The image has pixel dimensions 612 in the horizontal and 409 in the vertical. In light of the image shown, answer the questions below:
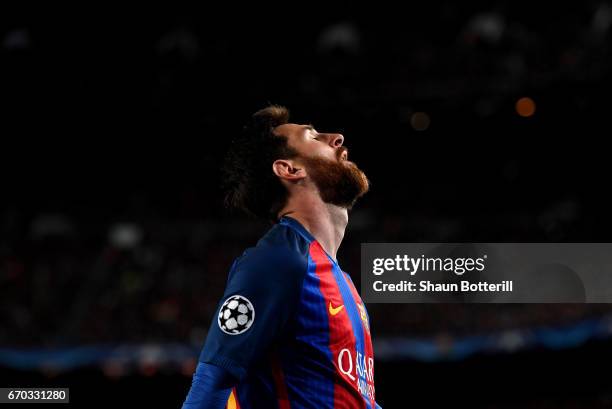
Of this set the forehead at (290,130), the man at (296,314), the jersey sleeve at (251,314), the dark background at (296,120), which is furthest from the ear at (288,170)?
the dark background at (296,120)

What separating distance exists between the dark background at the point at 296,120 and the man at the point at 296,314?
32.8ft

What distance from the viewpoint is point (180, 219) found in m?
15.2

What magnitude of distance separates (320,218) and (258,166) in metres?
0.31

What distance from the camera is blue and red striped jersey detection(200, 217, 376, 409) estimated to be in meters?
1.88

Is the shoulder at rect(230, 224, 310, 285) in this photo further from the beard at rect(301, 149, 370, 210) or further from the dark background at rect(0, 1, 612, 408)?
the dark background at rect(0, 1, 612, 408)

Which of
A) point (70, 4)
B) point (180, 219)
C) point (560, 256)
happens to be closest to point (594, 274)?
point (560, 256)

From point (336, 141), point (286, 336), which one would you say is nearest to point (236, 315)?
point (286, 336)

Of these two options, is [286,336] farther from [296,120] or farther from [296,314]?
[296,120]

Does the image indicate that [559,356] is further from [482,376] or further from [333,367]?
[333,367]

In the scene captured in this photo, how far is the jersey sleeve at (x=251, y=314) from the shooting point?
1.87m
